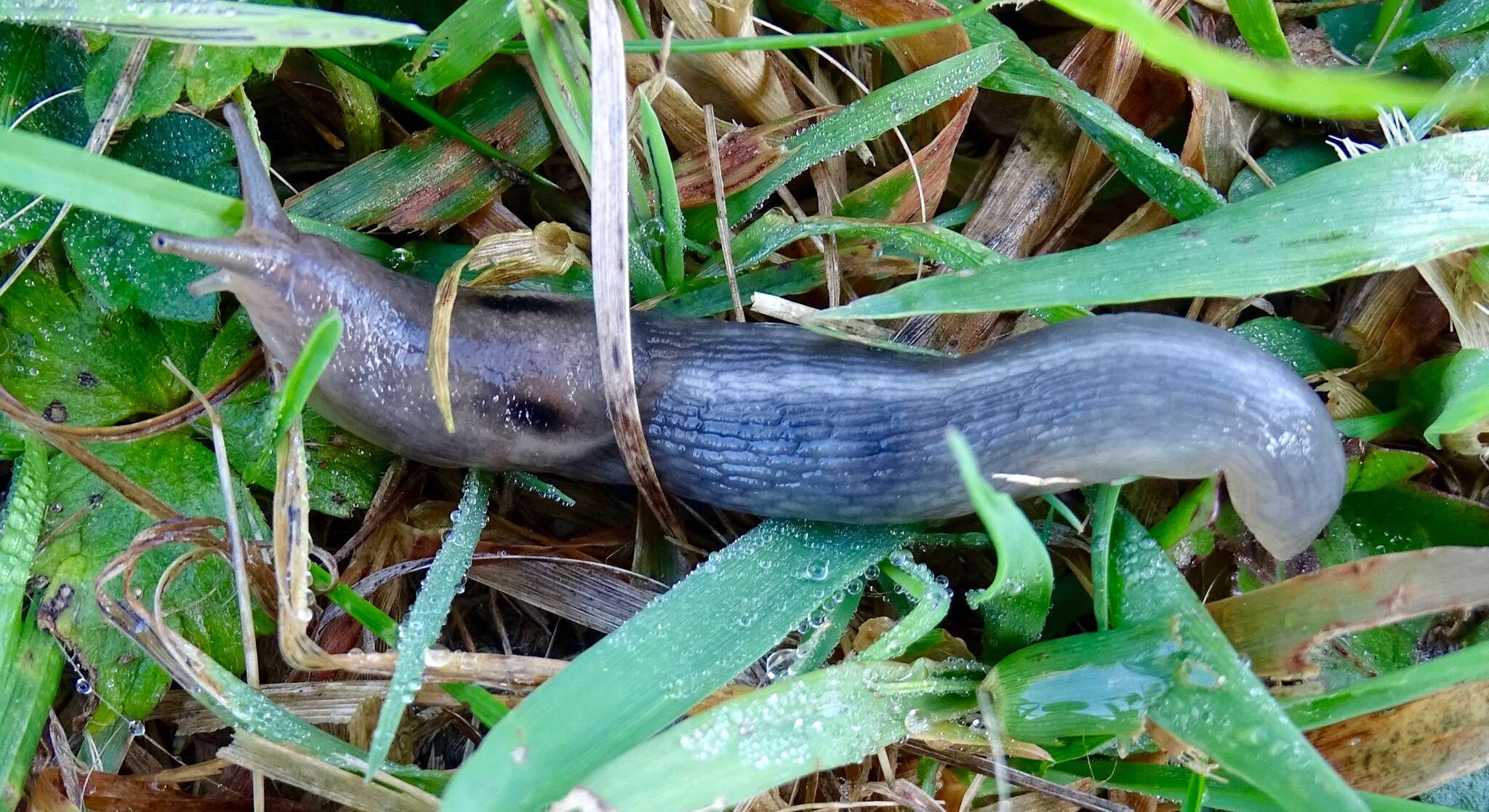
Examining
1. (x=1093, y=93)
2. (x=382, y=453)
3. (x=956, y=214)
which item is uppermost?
(x=1093, y=93)

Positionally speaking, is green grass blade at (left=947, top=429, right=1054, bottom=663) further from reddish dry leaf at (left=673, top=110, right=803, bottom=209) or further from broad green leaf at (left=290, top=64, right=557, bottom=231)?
broad green leaf at (left=290, top=64, right=557, bottom=231)

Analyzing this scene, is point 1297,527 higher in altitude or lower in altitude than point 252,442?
lower

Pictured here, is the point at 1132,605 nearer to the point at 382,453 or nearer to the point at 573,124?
the point at 573,124

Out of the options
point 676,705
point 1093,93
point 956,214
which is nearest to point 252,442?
point 676,705

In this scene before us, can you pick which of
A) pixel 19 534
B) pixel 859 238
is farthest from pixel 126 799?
pixel 859 238

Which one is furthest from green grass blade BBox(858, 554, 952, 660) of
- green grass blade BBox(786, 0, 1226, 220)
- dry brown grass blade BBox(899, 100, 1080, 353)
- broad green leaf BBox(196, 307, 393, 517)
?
broad green leaf BBox(196, 307, 393, 517)

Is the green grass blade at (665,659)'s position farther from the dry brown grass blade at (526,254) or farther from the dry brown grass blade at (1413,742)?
the dry brown grass blade at (1413,742)

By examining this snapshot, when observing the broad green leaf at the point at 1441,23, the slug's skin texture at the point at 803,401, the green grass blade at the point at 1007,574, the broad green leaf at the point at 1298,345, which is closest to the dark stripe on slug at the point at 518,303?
the slug's skin texture at the point at 803,401
